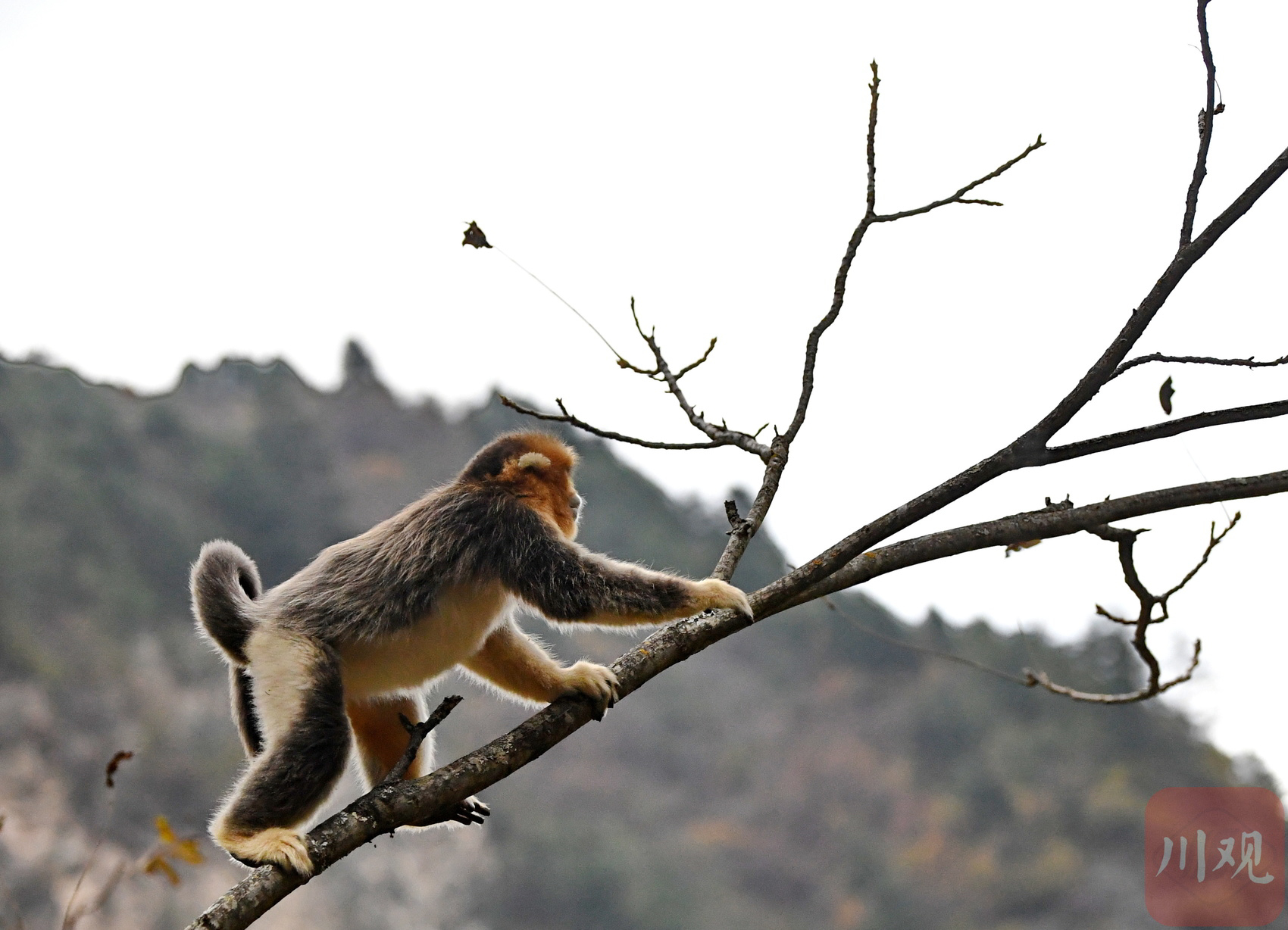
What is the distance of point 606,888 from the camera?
2806cm

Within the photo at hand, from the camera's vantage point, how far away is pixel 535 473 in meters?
3.34

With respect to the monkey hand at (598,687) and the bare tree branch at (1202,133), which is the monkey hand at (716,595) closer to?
the monkey hand at (598,687)

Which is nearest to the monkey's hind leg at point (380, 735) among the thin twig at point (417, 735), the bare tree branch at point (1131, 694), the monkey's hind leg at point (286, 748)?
the monkey's hind leg at point (286, 748)

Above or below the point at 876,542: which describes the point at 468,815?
below

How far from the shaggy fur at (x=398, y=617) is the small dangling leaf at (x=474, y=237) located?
35.6 inches

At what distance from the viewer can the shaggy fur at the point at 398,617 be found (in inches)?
101

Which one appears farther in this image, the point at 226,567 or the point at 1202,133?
the point at 226,567

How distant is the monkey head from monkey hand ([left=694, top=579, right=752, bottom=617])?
731 millimetres

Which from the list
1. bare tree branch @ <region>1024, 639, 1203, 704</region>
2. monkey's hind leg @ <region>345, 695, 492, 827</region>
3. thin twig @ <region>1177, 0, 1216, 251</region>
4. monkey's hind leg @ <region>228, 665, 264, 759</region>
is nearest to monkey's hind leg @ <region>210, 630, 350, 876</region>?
monkey's hind leg @ <region>228, 665, 264, 759</region>

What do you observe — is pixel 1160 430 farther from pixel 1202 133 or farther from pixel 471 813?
pixel 471 813

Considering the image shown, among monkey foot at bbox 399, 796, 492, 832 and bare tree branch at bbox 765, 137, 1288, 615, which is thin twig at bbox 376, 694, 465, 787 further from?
bare tree branch at bbox 765, 137, 1288, 615

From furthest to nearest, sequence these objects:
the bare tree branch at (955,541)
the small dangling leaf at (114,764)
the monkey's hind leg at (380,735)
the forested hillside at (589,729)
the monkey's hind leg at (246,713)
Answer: the forested hillside at (589,729) → the monkey's hind leg at (380,735) → the monkey's hind leg at (246,713) → the bare tree branch at (955,541) → the small dangling leaf at (114,764)

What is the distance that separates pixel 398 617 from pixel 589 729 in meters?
28.8

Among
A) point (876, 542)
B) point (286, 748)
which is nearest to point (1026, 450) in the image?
point (876, 542)
